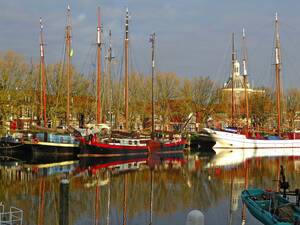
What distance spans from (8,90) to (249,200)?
151 ft

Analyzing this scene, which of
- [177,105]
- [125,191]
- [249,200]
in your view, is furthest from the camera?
[177,105]

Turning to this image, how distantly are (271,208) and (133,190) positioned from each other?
11373mm

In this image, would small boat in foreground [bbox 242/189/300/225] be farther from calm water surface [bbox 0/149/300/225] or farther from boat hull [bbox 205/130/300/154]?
boat hull [bbox 205/130/300/154]

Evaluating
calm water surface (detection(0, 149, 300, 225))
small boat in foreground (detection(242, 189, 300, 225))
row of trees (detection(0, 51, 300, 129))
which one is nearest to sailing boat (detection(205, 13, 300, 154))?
row of trees (detection(0, 51, 300, 129))

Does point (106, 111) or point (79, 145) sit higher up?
point (106, 111)

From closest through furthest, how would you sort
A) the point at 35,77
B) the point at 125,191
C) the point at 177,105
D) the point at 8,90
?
the point at 125,191 → the point at 8,90 → the point at 35,77 → the point at 177,105

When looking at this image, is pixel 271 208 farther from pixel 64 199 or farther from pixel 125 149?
pixel 125 149

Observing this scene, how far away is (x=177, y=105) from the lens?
82.6 metres

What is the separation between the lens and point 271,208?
19.3m

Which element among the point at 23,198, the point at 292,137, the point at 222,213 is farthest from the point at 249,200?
the point at 292,137

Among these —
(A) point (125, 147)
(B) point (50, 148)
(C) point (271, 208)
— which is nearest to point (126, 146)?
(A) point (125, 147)

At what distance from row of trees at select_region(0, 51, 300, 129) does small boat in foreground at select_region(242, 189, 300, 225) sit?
1615 inches

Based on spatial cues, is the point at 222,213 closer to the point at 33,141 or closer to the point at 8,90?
the point at 33,141

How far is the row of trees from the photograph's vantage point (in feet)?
205
